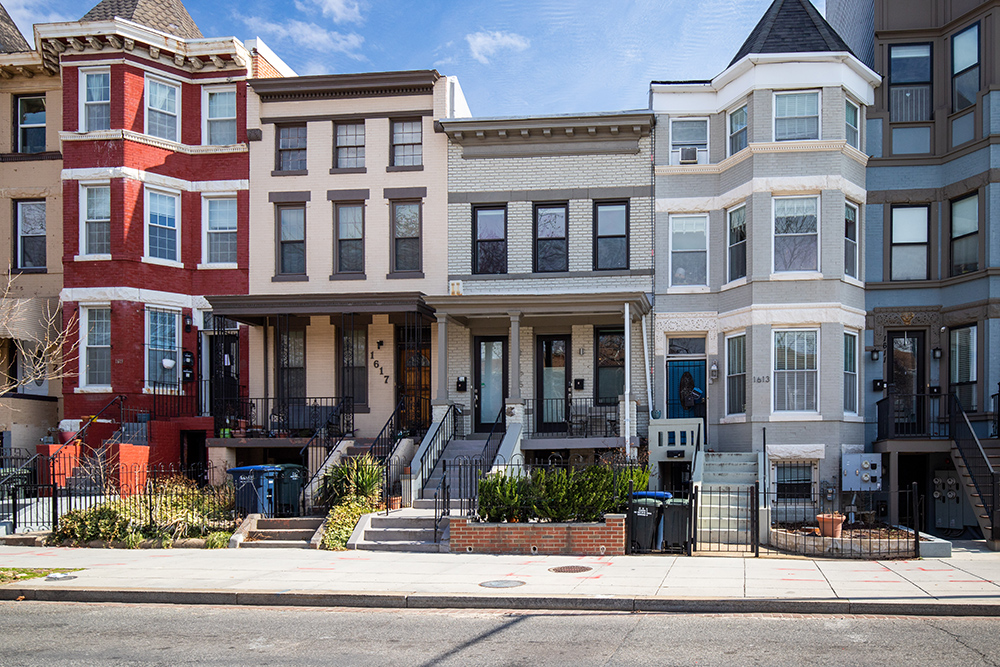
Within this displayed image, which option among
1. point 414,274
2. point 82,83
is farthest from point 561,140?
point 82,83

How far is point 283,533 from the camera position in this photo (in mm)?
15891

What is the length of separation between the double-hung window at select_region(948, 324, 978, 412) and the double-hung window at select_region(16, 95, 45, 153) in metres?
22.7

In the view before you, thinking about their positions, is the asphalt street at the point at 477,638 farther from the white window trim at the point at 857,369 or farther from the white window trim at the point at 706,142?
the white window trim at the point at 706,142

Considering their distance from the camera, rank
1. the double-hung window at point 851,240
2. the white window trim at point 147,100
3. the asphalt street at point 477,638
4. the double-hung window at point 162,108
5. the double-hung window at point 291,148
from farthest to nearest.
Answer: the double-hung window at point 291,148 < the double-hung window at point 162,108 < the white window trim at point 147,100 < the double-hung window at point 851,240 < the asphalt street at point 477,638

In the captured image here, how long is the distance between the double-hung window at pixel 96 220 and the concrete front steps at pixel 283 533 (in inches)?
376

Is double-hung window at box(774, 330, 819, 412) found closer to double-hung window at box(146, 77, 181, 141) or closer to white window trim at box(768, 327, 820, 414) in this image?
white window trim at box(768, 327, 820, 414)

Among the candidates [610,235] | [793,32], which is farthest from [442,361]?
[793,32]

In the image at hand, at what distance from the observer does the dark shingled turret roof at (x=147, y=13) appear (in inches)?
904

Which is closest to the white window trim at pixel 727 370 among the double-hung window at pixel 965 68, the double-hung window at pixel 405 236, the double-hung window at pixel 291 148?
the double-hung window at pixel 965 68

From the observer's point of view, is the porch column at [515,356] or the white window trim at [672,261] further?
the white window trim at [672,261]

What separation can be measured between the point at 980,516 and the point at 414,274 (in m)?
13.0

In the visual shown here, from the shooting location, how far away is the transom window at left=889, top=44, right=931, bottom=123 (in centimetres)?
2112

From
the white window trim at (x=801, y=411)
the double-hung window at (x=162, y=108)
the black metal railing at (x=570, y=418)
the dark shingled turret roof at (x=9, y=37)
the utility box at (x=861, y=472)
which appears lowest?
the utility box at (x=861, y=472)

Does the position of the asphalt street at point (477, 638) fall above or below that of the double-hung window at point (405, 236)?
below
